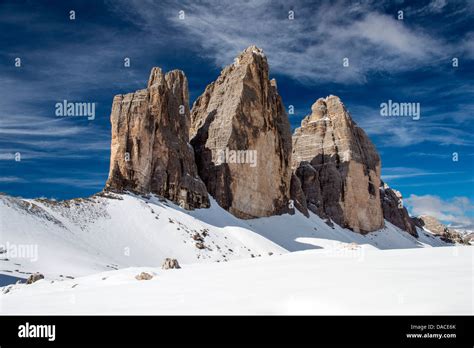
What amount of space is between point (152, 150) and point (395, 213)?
8062cm

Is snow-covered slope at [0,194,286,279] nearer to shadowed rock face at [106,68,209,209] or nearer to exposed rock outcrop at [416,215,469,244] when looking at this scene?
shadowed rock face at [106,68,209,209]

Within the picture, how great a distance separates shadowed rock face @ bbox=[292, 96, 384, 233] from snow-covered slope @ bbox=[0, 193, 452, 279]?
1219 inches

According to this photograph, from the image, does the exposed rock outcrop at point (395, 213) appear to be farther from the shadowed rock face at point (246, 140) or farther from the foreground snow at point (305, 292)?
the foreground snow at point (305, 292)

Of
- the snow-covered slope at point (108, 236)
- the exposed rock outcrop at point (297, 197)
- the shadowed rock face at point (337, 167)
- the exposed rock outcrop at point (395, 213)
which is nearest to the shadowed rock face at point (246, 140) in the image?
the exposed rock outcrop at point (297, 197)

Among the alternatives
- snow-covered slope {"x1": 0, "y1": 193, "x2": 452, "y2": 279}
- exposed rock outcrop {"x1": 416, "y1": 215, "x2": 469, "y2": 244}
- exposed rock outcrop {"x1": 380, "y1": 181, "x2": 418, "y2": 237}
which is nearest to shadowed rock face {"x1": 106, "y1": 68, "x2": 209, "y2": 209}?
snow-covered slope {"x1": 0, "y1": 193, "x2": 452, "y2": 279}

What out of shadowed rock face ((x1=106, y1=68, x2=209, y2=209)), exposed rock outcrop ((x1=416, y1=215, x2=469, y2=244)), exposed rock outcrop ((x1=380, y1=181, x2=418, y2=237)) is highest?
shadowed rock face ((x1=106, y1=68, x2=209, y2=209))

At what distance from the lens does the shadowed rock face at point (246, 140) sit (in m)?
59.7

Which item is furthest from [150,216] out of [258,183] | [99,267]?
[258,183]

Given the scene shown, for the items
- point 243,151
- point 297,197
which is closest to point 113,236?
point 243,151

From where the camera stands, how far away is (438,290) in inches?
264

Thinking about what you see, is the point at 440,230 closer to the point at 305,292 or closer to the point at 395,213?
the point at 395,213

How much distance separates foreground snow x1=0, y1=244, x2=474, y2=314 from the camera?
6309 millimetres
